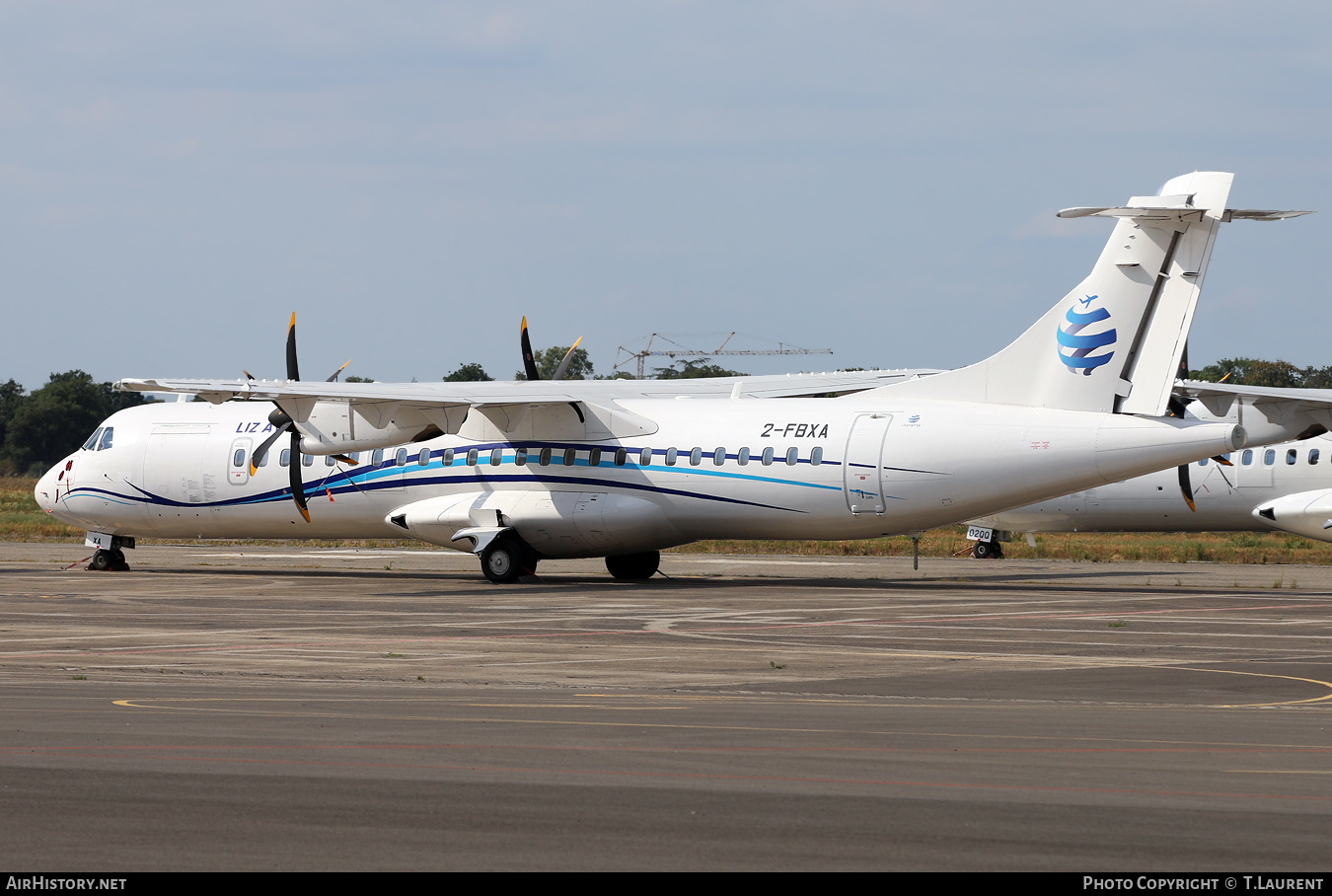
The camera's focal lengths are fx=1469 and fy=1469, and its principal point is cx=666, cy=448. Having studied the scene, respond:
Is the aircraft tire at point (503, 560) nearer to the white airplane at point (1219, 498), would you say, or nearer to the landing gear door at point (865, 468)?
the landing gear door at point (865, 468)

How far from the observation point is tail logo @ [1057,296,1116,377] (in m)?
24.4

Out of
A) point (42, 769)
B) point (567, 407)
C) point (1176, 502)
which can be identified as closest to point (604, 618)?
point (567, 407)

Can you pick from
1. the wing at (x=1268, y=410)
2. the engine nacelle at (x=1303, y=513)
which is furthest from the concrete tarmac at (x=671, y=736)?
the engine nacelle at (x=1303, y=513)

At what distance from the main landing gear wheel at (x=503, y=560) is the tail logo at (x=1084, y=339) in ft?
36.2

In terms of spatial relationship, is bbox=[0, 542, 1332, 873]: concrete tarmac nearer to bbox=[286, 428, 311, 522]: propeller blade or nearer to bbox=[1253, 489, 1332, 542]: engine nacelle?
bbox=[286, 428, 311, 522]: propeller blade

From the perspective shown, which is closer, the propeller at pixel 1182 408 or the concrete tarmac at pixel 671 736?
the concrete tarmac at pixel 671 736

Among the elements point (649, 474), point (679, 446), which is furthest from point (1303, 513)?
point (649, 474)

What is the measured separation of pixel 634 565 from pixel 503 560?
10.2ft

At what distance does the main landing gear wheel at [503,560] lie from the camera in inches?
1133

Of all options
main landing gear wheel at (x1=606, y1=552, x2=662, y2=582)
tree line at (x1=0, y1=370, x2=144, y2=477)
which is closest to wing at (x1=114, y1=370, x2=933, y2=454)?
main landing gear wheel at (x1=606, y1=552, x2=662, y2=582)

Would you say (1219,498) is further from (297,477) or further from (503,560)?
(297,477)

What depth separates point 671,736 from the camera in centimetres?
1048

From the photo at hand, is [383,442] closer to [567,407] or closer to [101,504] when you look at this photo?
[567,407]

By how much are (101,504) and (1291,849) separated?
30593 millimetres
